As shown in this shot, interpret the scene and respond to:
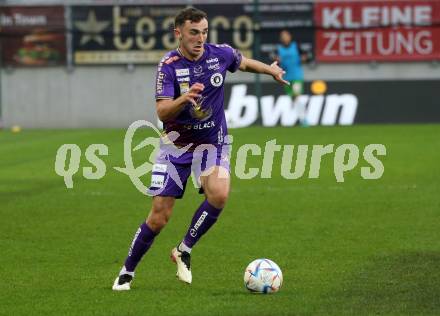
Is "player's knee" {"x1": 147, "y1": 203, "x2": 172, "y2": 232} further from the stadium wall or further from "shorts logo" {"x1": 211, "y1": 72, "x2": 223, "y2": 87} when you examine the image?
the stadium wall

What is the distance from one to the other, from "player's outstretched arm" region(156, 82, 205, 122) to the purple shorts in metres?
0.40

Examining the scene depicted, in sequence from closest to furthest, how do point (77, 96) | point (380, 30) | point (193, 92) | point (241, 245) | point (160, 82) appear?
point (193, 92), point (160, 82), point (241, 245), point (380, 30), point (77, 96)

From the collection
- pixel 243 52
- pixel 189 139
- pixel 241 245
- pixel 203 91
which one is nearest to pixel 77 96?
pixel 243 52

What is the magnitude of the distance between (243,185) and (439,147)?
5.95 metres

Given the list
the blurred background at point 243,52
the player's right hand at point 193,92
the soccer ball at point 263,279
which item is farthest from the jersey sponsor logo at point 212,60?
the blurred background at point 243,52

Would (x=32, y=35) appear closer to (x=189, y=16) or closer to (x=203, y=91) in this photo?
(x=203, y=91)

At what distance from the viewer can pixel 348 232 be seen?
36.7 ft

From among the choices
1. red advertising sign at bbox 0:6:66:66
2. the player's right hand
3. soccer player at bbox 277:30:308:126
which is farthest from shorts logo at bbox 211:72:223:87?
red advertising sign at bbox 0:6:66:66

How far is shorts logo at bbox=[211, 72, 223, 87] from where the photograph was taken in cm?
849

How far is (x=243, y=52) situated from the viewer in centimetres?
2806

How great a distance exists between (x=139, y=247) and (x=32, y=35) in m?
21.2

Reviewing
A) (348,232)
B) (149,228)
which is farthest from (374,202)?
(149,228)

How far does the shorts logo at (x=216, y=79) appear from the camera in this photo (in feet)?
27.9

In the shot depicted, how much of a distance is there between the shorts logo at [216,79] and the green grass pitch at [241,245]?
150 cm
